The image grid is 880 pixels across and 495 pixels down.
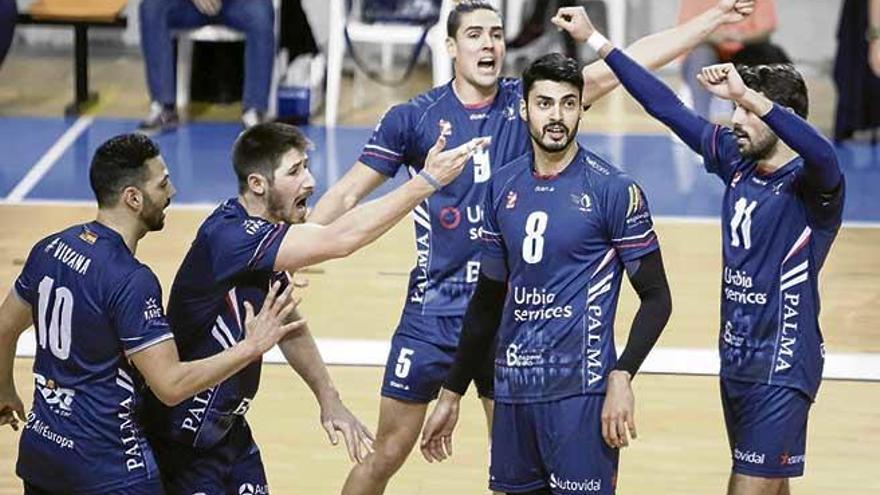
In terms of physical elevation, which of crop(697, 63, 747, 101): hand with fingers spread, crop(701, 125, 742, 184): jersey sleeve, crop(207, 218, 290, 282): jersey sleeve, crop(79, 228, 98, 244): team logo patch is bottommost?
crop(207, 218, 290, 282): jersey sleeve

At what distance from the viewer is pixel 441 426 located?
6125 millimetres

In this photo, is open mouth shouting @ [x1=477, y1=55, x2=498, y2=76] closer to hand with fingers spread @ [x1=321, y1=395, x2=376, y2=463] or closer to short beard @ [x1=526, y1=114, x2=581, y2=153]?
short beard @ [x1=526, y1=114, x2=581, y2=153]

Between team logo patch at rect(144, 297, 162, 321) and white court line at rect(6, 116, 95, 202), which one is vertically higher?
team logo patch at rect(144, 297, 162, 321)

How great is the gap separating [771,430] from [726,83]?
1.18 m

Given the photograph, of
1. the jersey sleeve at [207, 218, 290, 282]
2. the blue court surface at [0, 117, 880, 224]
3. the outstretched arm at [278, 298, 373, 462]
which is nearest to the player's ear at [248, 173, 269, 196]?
the jersey sleeve at [207, 218, 290, 282]

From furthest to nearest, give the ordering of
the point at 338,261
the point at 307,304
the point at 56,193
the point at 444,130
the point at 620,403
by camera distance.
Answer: the point at 56,193, the point at 338,261, the point at 307,304, the point at 444,130, the point at 620,403

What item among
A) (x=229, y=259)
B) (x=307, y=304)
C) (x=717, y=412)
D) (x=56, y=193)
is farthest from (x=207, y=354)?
(x=56, y=193)

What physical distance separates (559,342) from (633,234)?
415 millimetres

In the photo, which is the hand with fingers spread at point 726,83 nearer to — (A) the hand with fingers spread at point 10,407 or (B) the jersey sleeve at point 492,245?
(B) the jersey sleeve at point 492,245

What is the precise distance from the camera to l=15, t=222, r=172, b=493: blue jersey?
5531 mm

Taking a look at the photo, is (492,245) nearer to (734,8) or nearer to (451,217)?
(451,217)

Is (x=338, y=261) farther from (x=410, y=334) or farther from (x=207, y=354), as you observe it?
(x=207, y=354)

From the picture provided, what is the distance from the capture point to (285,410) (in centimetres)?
855

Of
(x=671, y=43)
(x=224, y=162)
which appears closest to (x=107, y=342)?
(x=671, y=43)
